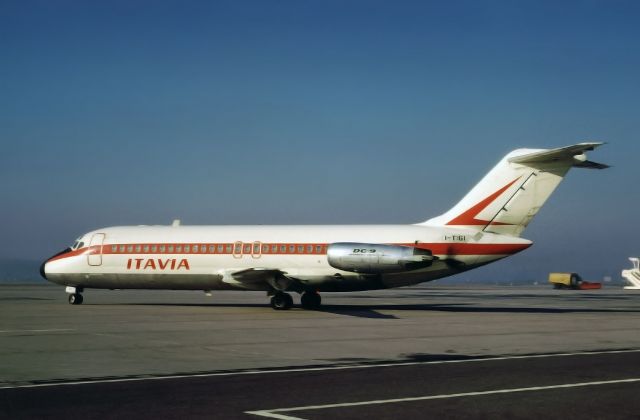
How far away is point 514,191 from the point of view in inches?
1170

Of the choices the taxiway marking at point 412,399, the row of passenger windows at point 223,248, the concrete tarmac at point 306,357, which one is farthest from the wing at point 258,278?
the taxiway marking at point 412,399

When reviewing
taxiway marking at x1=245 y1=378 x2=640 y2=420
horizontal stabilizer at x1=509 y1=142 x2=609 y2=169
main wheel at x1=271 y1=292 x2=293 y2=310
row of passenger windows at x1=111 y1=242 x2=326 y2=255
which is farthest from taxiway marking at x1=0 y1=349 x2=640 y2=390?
main wheel at x1=271 y1=292 x2=293 y2=310

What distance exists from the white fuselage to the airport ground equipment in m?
52.1

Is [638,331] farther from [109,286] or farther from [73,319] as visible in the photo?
[109,286]

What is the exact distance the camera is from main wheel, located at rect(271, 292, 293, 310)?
32281 millimetres

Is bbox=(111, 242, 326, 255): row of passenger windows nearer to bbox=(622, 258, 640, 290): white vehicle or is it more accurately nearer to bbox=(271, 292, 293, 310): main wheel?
bbox=(271, 292, 293, 310): main wheel

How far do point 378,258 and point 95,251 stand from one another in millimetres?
13896

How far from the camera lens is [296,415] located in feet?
31.3

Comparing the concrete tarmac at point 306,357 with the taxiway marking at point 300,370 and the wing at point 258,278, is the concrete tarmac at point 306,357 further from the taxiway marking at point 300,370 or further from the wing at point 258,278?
the wing at point 258,278

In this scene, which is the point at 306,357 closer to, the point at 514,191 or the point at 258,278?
the point at 258,278

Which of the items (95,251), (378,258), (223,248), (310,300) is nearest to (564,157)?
(378,258)

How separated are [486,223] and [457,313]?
387 centimetres

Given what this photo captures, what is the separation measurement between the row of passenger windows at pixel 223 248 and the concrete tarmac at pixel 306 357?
382 centimetres

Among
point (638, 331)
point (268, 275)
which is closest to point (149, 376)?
point (638, 331)
